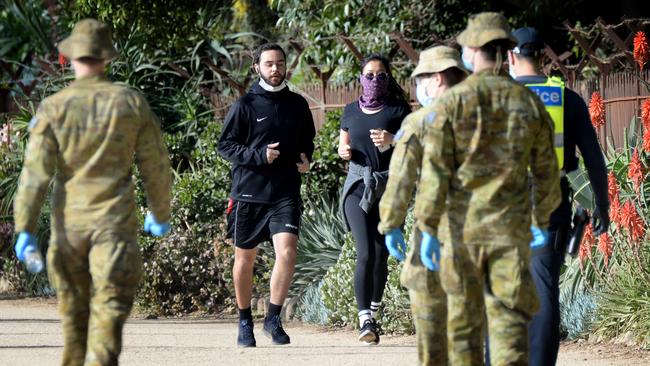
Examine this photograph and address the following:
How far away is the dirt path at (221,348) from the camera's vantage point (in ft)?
28.6

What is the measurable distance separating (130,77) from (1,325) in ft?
16.2

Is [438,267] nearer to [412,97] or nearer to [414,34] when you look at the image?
[412,97]

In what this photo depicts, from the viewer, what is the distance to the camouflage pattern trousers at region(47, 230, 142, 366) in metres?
6.07

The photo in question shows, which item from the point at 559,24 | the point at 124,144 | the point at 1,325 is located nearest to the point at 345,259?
the point at 1,325

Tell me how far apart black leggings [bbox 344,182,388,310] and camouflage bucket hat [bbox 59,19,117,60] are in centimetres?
326

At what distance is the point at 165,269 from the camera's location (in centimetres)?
1239

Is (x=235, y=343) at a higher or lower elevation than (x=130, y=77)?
lower

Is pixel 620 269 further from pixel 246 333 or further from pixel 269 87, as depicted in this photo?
pixel 269 87

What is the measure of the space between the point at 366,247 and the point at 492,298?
135 inches

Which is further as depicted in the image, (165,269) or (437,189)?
(165,269)

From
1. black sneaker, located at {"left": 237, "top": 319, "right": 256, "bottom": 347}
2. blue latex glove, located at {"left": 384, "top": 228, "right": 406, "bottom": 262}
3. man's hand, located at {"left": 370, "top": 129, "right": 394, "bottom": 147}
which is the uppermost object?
man's hand, located at {"left": 370, "top": 129, "right": 394, "bottom": 147}

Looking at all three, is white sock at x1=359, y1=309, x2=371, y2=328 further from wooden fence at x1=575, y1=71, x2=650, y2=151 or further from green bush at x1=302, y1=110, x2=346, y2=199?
green bush at x1=302, y1=110, x2=346, y2=199

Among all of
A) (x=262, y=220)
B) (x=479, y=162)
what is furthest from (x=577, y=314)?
(x=479, y=162)

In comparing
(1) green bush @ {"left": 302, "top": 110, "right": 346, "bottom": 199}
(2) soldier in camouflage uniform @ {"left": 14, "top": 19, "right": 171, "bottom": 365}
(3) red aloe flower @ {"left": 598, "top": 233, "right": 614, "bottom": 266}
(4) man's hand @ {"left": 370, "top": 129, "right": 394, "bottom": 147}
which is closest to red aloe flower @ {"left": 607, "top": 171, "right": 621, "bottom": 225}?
(3) red aloe flower @ {"left": 598, "top": 233, "right": 614, "bottom": 266}
